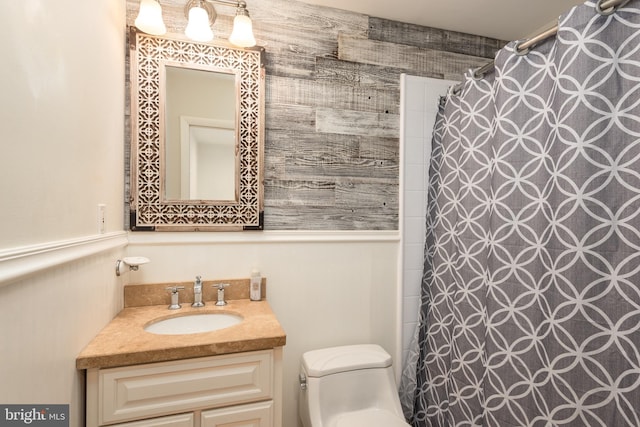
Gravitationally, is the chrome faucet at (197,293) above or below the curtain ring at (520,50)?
below

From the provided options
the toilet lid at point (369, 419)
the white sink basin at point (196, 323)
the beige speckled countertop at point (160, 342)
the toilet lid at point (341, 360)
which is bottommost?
the toilet lid at point (369, 419)

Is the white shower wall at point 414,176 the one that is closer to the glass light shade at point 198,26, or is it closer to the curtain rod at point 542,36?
the curtain rod at point 542,36

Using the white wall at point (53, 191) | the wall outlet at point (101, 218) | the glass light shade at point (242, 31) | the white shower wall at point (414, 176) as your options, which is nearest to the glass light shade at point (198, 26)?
the glass light shade at point (242, 31)

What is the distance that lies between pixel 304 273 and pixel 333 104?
3.10 feet

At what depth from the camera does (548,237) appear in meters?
1.12

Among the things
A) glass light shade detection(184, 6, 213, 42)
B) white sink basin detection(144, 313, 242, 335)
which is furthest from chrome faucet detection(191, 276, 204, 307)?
glass light shade detection(184, 6, 213, 42)

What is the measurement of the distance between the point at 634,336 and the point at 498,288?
1.40ft

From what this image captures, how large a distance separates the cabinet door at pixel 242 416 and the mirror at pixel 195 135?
0.79 metres

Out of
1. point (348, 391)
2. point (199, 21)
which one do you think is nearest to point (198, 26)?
point (199, 21)

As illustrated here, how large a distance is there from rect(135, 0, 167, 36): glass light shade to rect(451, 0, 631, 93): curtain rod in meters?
1.46

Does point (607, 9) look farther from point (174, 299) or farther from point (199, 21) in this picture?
point (174, 299)

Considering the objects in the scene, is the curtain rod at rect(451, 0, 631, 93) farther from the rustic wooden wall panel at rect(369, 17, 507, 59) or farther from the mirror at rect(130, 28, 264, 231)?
the mirror at rect(130, 28, 264, 231)

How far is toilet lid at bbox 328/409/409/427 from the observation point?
1.40m

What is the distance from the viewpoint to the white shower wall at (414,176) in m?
1.85
